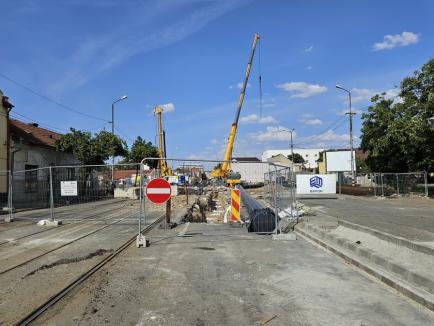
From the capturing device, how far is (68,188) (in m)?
16.8

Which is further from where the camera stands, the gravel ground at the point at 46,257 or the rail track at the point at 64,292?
the gravel ground at the point at 46,257

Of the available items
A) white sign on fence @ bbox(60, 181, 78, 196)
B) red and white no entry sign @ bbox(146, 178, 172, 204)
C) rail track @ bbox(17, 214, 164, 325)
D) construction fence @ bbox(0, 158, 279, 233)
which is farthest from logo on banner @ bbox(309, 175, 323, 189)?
rail track @ bbox(17, 214, 164, 325)

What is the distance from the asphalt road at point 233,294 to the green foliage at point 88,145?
2893 centimetres

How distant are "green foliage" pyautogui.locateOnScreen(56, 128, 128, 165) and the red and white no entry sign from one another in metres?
27.7

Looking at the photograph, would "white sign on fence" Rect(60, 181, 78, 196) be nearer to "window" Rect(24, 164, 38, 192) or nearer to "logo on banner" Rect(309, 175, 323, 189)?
"window" Rect(24, 164, 38, 192)

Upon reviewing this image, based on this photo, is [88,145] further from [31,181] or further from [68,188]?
[68,188]

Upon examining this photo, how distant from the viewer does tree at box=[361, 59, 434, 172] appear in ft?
112

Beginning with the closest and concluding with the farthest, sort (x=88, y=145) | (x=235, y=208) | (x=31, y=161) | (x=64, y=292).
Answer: (x=64, y=292) → (x=235, y=208) → (x=31, y=161) → (x=88, y=145)

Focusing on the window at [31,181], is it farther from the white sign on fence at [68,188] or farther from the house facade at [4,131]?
the house facade at [4,131]

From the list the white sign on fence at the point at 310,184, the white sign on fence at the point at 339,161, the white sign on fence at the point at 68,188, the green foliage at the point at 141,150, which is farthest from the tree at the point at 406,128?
the green foliage at the point at 141,150

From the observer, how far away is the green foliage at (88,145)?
3722 centimetres

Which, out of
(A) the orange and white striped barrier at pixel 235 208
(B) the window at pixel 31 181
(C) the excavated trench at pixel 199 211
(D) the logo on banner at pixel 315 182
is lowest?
(C) the excavated trench at pixel 199 211

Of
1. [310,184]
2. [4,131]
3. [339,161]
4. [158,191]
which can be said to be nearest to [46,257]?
[158,191]

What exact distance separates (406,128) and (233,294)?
31823 millimetres
